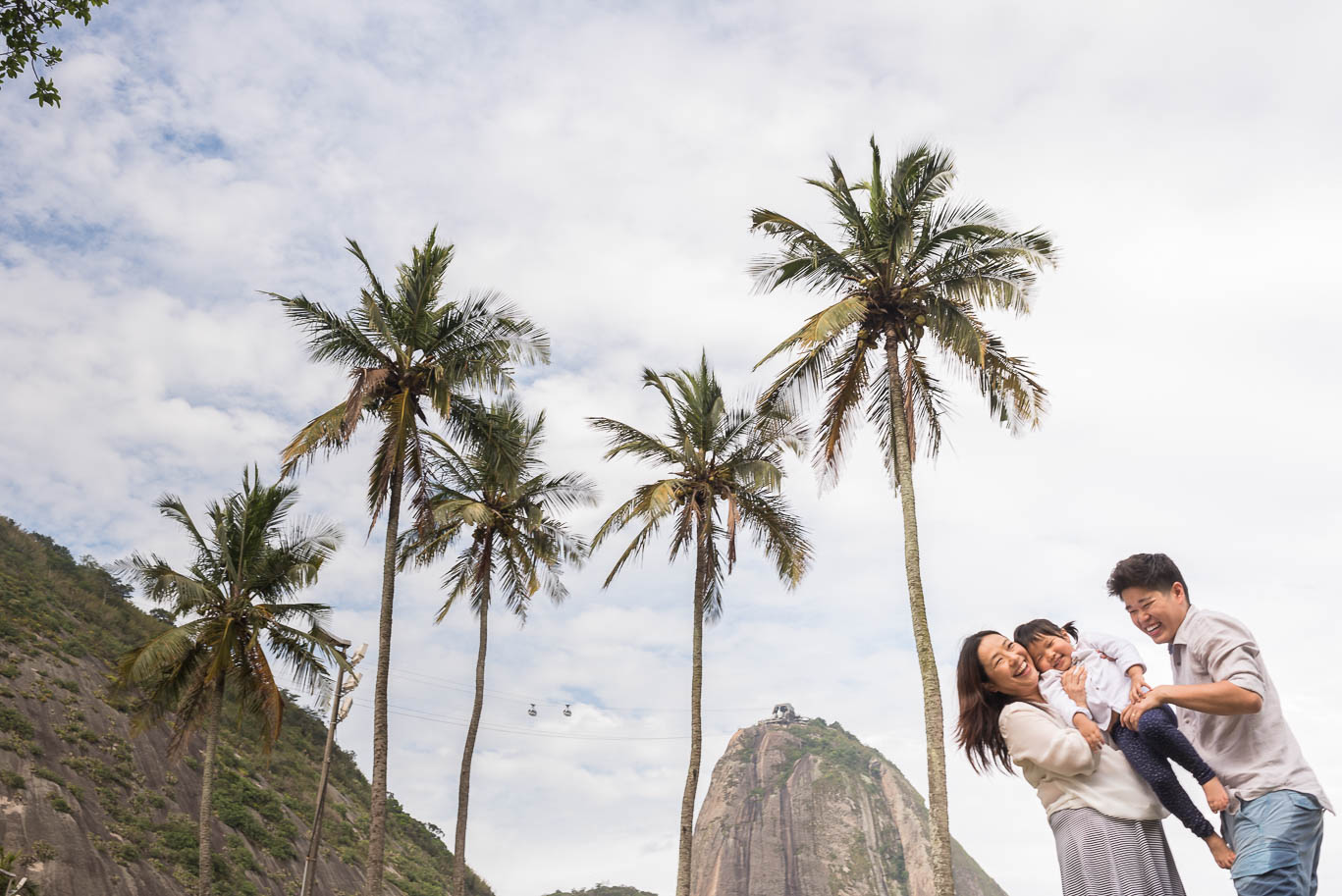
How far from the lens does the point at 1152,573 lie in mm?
3641

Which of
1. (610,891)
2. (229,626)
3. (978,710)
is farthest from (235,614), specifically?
(610,891)

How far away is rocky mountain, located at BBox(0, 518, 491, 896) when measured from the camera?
2444cm

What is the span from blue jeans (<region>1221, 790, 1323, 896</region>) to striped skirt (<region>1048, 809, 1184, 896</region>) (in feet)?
0.77

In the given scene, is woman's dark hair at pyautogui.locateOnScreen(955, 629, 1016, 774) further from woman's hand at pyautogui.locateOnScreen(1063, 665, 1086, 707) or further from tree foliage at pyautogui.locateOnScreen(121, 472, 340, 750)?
tree foliage at pyautogui.locateOnScreen(121, 472, 340, 750)

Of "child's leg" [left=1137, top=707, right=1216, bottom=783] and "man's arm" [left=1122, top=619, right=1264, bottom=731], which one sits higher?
"man's arm" [left=1122, top=619, right=1264, bottom=731]

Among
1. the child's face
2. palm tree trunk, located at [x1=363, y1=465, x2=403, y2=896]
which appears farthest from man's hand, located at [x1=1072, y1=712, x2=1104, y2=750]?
palm tree trunk, located at [x1=363, y1=465, x2=403, y2=896]

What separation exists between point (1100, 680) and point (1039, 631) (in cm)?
37

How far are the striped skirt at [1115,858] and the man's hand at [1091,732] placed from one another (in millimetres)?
248

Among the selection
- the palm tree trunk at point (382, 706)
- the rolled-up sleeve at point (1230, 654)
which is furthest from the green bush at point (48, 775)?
the rolled-up sleeve at point (1230, 654)

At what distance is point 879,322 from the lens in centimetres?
1564

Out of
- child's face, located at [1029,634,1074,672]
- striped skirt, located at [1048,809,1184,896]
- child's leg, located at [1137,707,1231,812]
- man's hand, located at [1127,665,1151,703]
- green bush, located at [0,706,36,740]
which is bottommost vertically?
striped skirt, located at [1048,809,1184,896]

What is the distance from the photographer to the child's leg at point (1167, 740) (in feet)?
10.7

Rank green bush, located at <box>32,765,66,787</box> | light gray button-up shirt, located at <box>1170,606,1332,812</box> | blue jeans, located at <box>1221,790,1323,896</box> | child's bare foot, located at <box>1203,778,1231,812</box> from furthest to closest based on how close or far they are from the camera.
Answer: green bush, located at <box>32,765,66,787</box>
child's bare foot, located at <box>1203,778,1231,812</box>
light gray button-up shirt, located at <box>1170,606,1332,812</box>
blue jeans, located at <box>1221,790,1323,896</box>

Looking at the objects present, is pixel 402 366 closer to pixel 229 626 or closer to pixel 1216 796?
pixel 229 626
